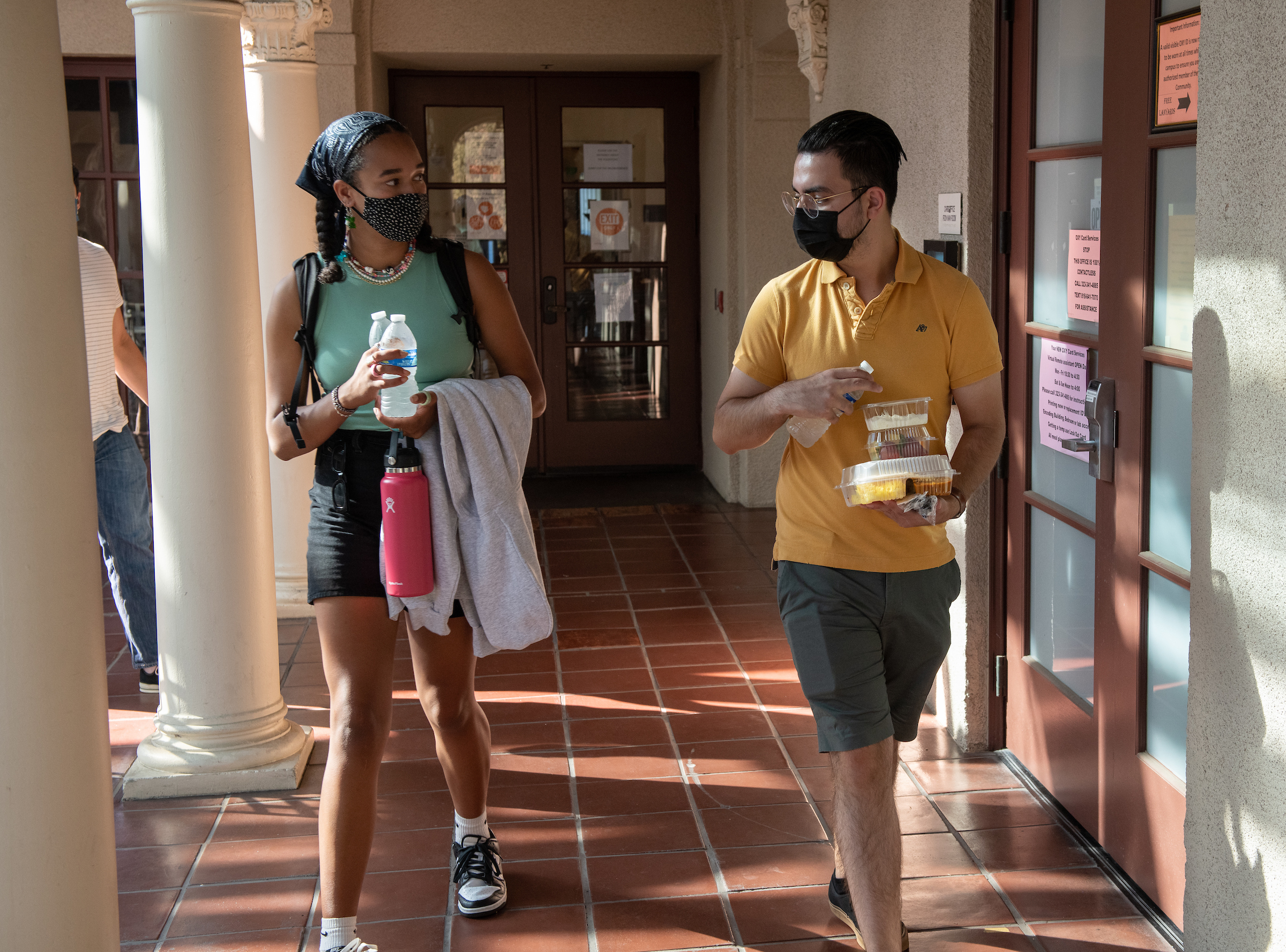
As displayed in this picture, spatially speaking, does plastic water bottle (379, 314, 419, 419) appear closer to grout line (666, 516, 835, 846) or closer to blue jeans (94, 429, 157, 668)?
grout line (666, 516, 835, 846)

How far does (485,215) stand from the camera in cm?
854

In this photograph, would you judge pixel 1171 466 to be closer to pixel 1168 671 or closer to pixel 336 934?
pixel 1168 671

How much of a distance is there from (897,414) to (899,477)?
140 mm

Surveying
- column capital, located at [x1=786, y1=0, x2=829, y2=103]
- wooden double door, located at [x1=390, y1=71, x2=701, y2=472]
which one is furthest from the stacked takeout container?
wooden double door, located at [x1=390, y1=71, x2=701, y2=472]

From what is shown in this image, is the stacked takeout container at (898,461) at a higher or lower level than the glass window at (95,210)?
lower

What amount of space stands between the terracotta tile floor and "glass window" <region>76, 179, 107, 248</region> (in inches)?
144

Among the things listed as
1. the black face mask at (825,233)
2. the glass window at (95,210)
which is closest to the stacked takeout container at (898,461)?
the black face mask at (825,233)

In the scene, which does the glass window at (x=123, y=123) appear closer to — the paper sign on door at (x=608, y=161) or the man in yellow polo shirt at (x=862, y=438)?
the paper sign on door at (x=608, y=161)

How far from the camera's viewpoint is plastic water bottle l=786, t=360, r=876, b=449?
2.39 m

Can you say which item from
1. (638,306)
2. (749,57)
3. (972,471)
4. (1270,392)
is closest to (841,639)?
(972,471)

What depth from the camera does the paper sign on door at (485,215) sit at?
27.9 feet

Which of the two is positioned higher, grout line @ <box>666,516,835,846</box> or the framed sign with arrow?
the framed sign with arrow

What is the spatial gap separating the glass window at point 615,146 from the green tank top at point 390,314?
6134mm

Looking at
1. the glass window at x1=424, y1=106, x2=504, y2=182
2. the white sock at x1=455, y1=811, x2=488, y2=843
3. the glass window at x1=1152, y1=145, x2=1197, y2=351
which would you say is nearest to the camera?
the glass window at x1=1152, y1=145, x2=1197, y2=351
